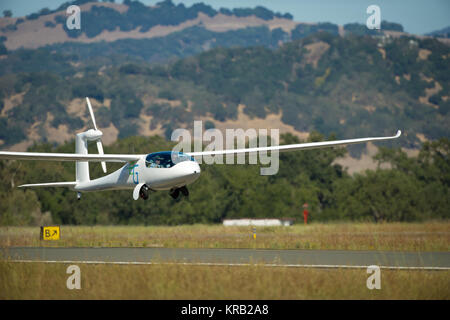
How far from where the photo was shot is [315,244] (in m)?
Result: 34.2

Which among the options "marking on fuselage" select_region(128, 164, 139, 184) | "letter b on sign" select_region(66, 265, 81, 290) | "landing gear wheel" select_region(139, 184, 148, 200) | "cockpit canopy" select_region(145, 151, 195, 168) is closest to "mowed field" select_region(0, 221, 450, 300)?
"letter b on sign" select_region(66, 265, 81, 290)

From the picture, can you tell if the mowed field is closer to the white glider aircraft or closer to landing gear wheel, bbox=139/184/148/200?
the white glider aircraft

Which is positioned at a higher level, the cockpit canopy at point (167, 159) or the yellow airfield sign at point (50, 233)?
the cockpit canopy at point (167, 159)

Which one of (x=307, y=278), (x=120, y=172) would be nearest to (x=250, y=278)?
(x=307, y=278)

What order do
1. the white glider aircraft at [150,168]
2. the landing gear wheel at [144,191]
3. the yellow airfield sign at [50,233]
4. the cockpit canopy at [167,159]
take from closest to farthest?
the white glider aircraft at [150,168]
the cockpit canopy at [167,159]
the landing gear wheel at [144,191]
the yellow airfield sign at [50,233]

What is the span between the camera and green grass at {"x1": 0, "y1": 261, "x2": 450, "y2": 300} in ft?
55.4

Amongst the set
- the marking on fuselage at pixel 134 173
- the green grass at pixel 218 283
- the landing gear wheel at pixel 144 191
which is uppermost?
the marking on fuselage at pixel 134 173

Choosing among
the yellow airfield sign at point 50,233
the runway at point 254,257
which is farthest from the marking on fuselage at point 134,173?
the yellow airfield sign at point 50,233

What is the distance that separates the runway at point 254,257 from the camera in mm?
23578

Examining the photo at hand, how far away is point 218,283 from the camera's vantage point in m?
17.8

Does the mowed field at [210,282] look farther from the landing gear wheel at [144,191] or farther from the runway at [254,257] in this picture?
the landing gear wheel at [144,191]

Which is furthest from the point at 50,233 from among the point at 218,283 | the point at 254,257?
the point at 218,283

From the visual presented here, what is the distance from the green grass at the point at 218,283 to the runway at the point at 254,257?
2067mm
